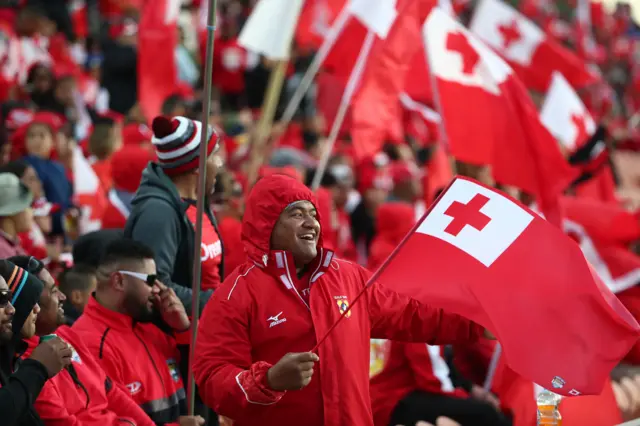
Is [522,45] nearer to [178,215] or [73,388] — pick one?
[178,215]

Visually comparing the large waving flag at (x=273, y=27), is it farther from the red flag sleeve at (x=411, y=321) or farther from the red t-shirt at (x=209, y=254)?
the red flag sleeve at (x=411, y=321)

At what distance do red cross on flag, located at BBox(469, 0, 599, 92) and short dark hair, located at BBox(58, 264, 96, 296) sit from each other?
6462 mm

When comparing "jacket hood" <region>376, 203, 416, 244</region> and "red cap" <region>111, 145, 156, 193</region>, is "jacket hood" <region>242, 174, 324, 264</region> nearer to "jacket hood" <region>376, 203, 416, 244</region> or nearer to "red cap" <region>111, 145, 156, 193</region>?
"red cap" <region>111, 145, 156, 193</region>

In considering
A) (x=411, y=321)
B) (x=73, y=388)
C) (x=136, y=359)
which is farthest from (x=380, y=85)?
(x=73, y=388)

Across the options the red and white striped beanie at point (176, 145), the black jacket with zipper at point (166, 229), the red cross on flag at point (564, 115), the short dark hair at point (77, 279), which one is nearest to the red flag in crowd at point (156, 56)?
the red cross on flag at point (564, 115)

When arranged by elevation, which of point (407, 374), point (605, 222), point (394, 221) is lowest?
point (394, 221)

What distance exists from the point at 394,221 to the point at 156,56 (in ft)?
8.77

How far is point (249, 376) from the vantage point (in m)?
4.01

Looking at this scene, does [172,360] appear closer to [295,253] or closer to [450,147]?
[295,253]

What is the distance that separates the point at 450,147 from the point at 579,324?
152 inches

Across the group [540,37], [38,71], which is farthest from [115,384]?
[540,37]

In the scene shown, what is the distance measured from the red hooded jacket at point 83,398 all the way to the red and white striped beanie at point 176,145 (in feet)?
3.25

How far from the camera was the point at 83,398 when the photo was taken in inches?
182

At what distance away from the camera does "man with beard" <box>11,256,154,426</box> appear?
14.4 ft
